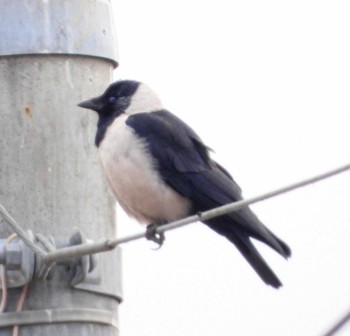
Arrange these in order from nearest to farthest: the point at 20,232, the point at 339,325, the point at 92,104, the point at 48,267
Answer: the point at 339,325
the point at 20,232
the point at 48,267
the point at 92,104

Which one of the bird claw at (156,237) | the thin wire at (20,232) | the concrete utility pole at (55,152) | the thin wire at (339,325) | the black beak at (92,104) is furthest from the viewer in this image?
the bird claw at (156,237)

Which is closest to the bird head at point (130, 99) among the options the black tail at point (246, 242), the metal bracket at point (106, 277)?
the black tail at point (246, 242)

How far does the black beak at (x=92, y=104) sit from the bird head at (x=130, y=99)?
599mm

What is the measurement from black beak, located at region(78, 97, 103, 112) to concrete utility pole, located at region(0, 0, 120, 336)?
3 cm

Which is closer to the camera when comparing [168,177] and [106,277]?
[106,277]

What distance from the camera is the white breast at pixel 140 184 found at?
514 cm

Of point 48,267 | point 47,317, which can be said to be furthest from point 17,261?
point 47,317

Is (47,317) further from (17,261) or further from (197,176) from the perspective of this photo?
(197,176)

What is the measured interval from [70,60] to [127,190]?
0.97 meters

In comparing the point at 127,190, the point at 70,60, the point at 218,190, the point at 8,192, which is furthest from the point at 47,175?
the point at 218,190

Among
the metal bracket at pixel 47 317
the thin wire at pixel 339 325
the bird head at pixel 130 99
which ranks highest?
the thin wire at pixel 339 325

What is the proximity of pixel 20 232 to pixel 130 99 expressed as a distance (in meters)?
1.95

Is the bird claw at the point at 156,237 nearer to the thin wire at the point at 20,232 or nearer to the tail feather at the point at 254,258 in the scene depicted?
the tail feather at the point at 254,258

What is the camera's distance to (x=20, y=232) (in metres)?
3.97
